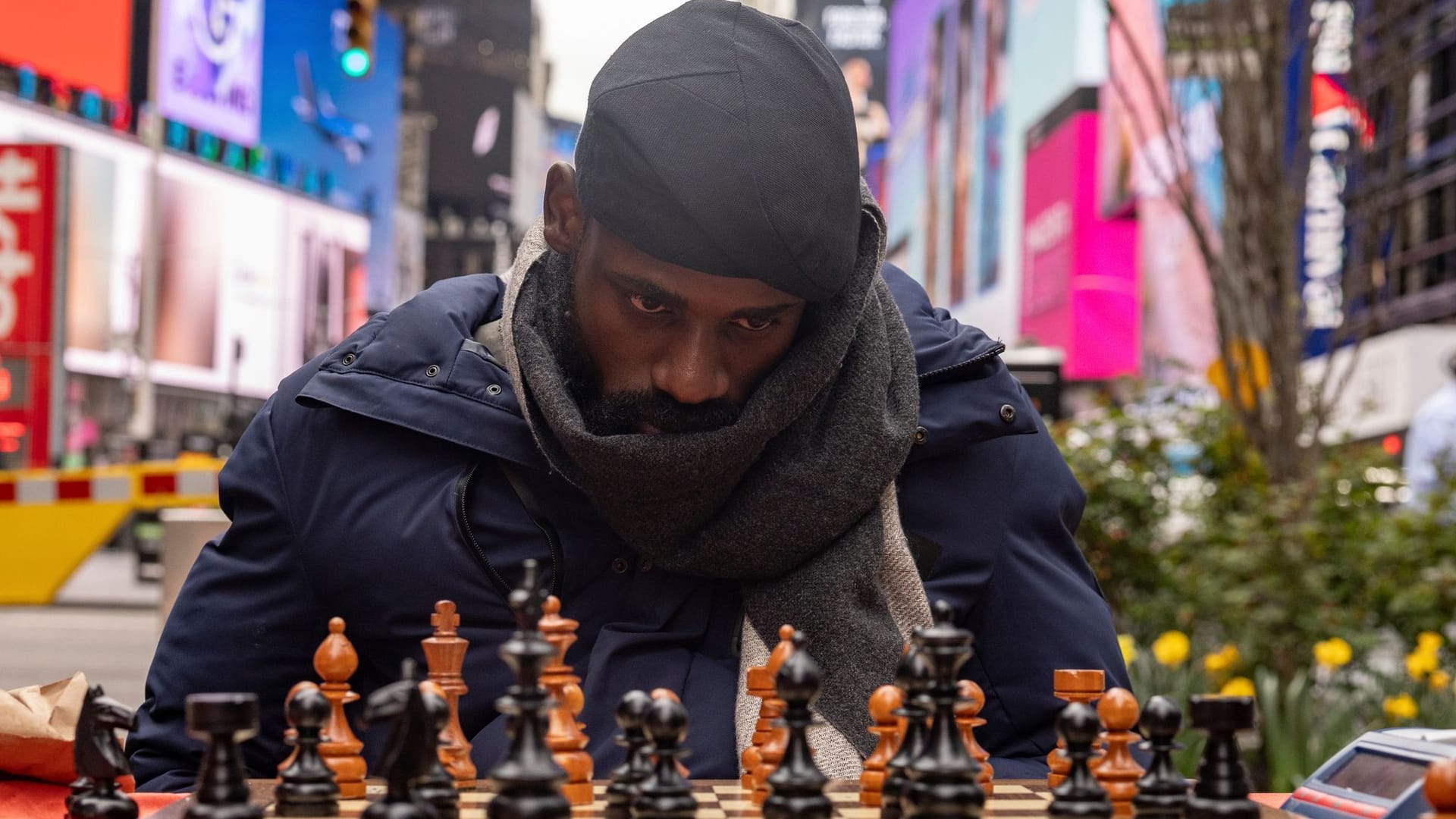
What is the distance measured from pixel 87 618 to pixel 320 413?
9.89 metres

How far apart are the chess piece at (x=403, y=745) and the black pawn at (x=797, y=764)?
29 centimetres

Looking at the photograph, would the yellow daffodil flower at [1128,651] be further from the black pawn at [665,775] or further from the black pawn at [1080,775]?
the black pawn at [665,775]

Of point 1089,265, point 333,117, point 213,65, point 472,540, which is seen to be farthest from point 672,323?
point 333,117

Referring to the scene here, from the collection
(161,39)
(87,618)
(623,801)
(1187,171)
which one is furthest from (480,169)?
(623,801)

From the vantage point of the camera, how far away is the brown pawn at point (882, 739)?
5.57 ft

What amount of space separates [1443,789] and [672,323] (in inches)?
47.4

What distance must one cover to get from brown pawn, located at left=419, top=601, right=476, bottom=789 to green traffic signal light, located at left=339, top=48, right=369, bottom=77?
1189 centimetres

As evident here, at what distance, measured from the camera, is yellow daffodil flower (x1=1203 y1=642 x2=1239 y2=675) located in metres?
5.04

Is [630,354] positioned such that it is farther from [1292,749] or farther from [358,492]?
[1292,749]

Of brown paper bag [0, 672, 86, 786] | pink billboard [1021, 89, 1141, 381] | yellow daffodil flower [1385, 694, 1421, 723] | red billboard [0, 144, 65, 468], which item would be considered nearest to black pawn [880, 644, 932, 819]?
brown paper bag [0, 672, 86, 786]

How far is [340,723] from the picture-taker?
5.72 ft

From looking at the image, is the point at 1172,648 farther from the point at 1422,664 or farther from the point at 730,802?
the point at 730,802

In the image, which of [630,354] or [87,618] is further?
[87,618]

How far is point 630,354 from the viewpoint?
224 cm
